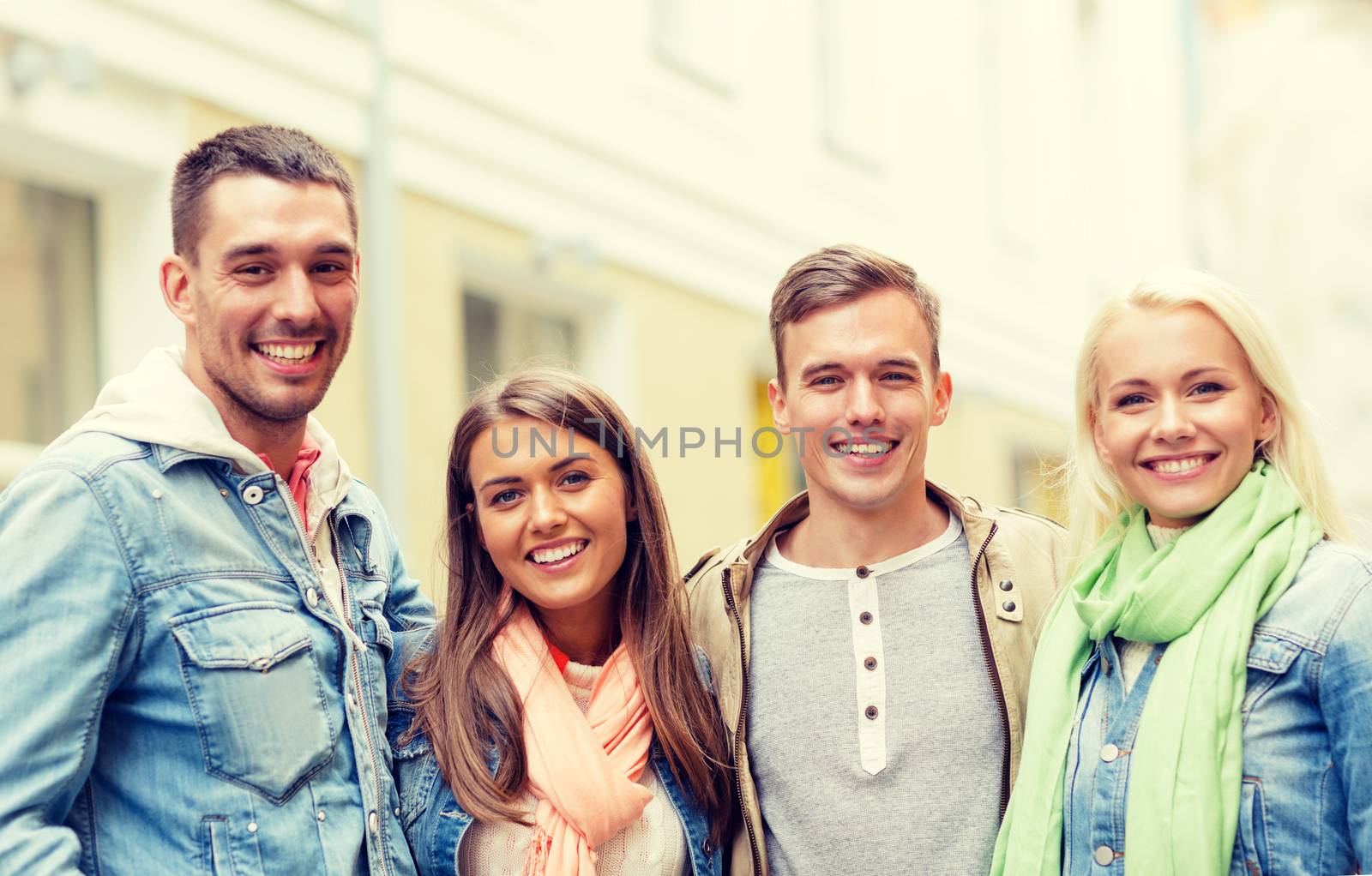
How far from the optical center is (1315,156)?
72.2ft

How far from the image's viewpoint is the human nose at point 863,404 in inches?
117

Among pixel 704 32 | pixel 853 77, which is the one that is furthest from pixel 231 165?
pixel 853 77

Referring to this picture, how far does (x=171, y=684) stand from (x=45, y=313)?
3.13m

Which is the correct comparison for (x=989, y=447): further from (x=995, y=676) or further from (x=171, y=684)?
(x=171, y=684)

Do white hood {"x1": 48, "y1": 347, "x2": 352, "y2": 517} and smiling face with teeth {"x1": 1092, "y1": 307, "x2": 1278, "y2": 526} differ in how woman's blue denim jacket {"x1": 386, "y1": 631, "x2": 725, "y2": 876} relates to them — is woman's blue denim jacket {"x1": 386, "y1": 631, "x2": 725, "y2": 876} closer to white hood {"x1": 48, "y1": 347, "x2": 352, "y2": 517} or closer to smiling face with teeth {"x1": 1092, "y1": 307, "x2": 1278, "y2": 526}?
white hood {"x1": 48, "y1": 347, "x2": 352, "y2": 517}

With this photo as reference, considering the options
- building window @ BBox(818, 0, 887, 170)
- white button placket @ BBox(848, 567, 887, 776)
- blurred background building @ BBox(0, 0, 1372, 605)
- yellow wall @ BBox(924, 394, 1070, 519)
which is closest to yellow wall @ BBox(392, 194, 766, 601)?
blurred background building @ BBox(0, 0, 1372, 605)

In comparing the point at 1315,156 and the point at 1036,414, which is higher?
the point at 1315,156

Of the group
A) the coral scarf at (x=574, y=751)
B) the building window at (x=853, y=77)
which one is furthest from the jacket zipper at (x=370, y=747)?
the building window at (x=853, y=77)

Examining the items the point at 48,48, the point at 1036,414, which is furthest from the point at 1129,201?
the point at 48,48

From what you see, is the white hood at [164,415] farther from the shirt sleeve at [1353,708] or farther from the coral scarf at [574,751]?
the shirt sleeve at [1353,708]

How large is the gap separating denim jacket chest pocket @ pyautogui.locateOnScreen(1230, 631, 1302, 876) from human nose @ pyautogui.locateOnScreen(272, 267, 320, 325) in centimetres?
168

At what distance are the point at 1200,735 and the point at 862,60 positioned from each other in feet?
27.1

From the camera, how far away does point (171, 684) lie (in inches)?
92.6

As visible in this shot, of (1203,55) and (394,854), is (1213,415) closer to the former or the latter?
(394,854)
